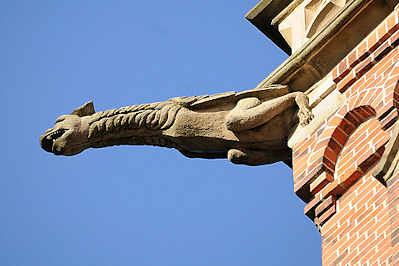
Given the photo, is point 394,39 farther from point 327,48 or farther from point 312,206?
point 312,206

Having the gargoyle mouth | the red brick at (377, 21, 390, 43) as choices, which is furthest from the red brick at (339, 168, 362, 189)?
the gargoyle mouth

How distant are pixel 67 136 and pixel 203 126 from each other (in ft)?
4.31

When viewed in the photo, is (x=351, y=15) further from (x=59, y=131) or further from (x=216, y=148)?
(x=59, y=131)

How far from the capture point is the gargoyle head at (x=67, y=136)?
13.1 meters

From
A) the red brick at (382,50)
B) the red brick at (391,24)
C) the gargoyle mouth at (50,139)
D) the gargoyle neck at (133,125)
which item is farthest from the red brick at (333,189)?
the gargoyle mouth at (50,139)

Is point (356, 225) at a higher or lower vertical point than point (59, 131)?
lower

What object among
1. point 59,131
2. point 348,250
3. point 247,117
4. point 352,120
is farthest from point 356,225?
point 59,131

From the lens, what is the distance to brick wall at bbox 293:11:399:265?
35.4 feet

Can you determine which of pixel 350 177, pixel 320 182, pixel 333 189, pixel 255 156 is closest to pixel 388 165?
pixel 350 177

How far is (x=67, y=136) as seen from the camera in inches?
515

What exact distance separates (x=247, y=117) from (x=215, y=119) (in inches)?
14.5

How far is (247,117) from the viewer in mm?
12445

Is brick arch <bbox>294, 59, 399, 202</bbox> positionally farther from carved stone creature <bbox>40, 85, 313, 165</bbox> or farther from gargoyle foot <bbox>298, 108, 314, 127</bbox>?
carved stone creature <bbox>40, 85, 313, 165</bbox>

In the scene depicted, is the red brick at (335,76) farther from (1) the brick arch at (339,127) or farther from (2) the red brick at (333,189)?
(2) the red brick at (333,189)
